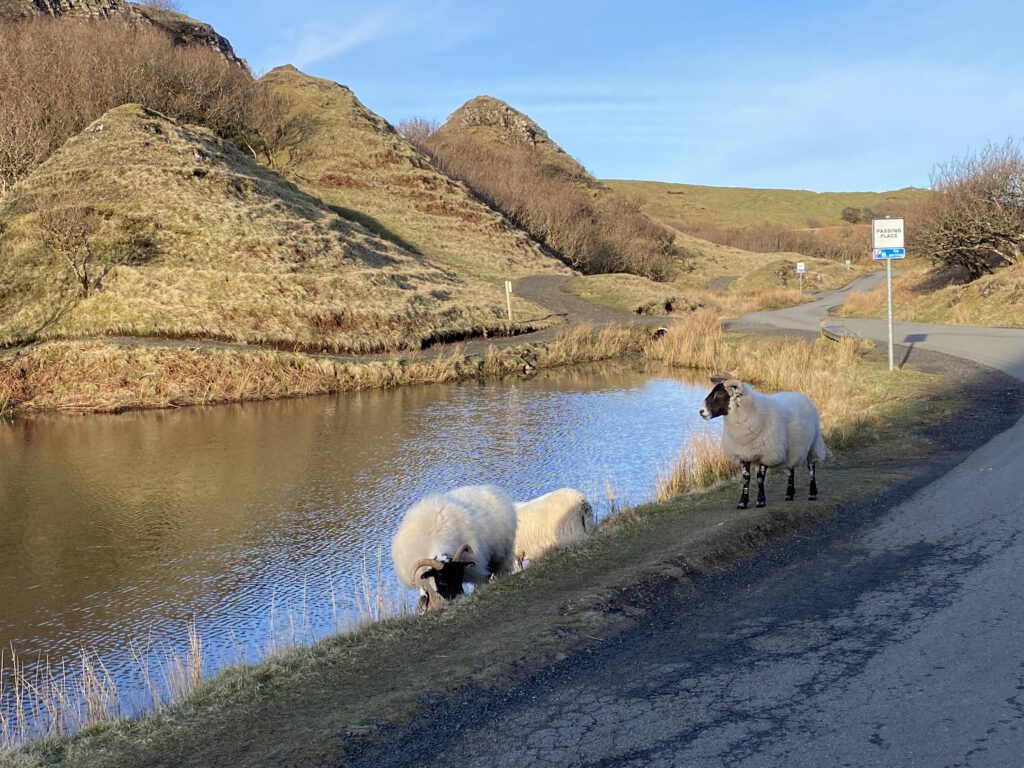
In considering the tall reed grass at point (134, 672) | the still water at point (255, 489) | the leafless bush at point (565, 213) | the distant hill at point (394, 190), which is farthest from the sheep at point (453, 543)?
the leafless bush at point (565, 213)

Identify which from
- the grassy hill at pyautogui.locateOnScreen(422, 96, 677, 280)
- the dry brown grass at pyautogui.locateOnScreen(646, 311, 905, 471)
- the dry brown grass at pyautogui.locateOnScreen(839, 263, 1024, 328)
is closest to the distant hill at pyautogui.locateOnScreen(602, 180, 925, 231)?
the grassy hill at pyautogui.locateOnScreen(422, 96, 677, 280)

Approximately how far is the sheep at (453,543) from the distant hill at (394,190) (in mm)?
51998

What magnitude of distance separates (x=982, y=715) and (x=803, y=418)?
21.1 ft

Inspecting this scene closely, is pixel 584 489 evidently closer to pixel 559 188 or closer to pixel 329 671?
pixel 329 671

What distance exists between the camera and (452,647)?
717cm

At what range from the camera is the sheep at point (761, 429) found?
10.7 meters

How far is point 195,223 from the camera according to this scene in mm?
46469

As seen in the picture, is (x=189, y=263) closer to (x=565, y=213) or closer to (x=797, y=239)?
(x=565, y=213)

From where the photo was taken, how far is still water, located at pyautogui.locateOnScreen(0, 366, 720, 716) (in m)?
11.3

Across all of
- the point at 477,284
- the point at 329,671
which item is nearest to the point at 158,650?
the point at 329,671

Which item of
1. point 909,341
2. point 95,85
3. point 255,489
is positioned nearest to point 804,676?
point 255,489

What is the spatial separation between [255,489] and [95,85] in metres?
61.5

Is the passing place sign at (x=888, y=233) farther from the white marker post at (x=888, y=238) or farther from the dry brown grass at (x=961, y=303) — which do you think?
the dry brown grass at (x=961, y=303)

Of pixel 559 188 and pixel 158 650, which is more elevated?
pixel 559 188
